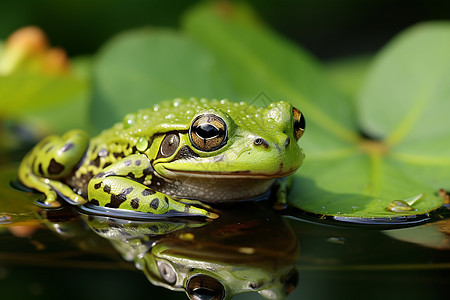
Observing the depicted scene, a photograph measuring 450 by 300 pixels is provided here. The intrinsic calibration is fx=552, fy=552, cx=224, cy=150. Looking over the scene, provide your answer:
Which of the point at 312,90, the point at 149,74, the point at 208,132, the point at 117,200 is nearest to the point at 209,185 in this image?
the point at 208,132

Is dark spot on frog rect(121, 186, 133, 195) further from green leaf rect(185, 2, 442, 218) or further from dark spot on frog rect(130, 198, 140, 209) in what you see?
green leaf rect(185, 2, 442, 218)

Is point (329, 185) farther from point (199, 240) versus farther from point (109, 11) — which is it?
point (109, 11)

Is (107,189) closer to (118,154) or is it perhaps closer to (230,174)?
(118,154)

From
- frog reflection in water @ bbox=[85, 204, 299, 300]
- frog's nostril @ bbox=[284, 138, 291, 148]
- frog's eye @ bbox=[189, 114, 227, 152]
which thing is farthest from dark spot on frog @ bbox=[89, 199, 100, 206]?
frog's nostril @ bbox=[284, 138, 291, 148]

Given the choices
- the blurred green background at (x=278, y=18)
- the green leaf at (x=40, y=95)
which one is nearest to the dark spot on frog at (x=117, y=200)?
the green leaf at (x=40, y=95)

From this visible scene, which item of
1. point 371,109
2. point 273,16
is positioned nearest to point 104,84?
point 371,109
